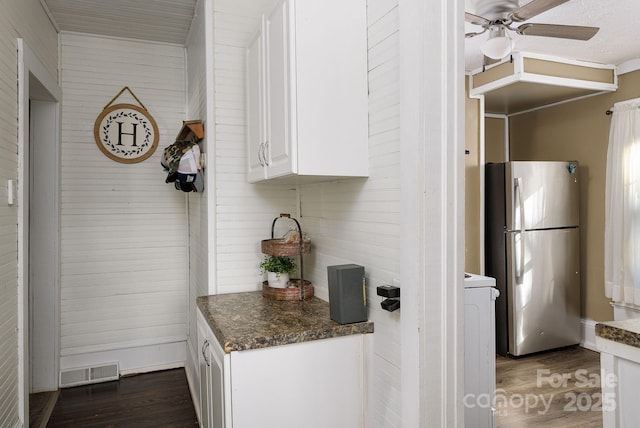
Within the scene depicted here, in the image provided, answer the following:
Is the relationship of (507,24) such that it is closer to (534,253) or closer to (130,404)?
(534,253)

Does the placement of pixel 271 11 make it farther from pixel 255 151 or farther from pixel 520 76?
pixel 520 76

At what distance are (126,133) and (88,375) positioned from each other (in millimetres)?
1847

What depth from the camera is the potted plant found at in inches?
90.7

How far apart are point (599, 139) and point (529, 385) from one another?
2373 millimetres

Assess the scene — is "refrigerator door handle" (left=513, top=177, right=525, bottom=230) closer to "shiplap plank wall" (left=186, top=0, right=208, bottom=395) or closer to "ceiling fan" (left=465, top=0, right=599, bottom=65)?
"ceiling fan" (left=465, top=0, right=599, bottom=65)

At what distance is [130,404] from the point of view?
2932 mm

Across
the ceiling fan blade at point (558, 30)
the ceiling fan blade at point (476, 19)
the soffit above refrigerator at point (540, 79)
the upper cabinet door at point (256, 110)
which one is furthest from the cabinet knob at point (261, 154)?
the soffit above refrigerator at point (540, 79)

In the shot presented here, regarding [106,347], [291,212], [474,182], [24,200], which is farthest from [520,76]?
[106,347]

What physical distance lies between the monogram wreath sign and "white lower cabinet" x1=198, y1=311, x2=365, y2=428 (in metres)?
2.17

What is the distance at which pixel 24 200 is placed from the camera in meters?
2.38

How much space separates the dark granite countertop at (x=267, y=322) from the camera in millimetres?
1628

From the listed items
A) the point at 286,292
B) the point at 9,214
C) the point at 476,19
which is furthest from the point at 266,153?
the point at 476,19

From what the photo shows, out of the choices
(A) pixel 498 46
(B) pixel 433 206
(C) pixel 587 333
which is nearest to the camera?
(B) pixel 433 206

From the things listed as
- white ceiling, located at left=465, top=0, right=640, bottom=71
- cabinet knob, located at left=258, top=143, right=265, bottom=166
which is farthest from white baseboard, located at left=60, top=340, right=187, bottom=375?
white ceiling, located at left=465, top=0, right=640, bottom=71
